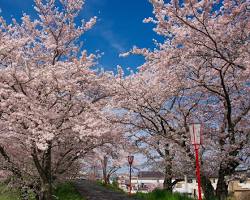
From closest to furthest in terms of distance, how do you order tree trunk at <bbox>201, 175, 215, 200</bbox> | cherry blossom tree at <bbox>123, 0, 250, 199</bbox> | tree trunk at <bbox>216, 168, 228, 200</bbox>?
cherry blossom tree at <bbox>123, 0, 250, 199</bbox> < tree trunk at <bbox>216, 168, 228, 200</bbox> < tree trunk at <bbox>201, 175, 215, 200</bbox>

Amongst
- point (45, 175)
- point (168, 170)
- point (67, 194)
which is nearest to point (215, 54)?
point (45, 175)

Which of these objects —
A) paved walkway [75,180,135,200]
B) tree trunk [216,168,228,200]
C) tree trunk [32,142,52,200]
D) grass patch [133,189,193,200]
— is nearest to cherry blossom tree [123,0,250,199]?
tree trunk [216,168,228,200]

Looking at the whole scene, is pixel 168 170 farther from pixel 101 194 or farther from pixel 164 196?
pixel 101 194

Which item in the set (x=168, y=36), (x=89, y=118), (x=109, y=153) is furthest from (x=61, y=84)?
(x=109, y=153)

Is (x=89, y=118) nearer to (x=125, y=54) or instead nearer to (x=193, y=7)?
(x=125, y=54)

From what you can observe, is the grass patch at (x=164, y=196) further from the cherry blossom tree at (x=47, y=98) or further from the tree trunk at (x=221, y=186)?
the cherry blossom tree at (x=47, y=98)

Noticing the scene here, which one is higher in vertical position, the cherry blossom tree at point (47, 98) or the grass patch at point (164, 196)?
the cherry blossom tree at point (47, 98)

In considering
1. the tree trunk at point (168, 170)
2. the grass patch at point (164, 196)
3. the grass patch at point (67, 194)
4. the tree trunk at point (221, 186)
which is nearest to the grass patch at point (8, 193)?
the grass patch at point (67, 194)

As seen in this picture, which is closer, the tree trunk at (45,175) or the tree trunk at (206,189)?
the tree trunk at (45,175)

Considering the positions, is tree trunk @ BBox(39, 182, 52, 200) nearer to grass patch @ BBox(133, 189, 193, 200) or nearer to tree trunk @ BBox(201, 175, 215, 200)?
grass patch @ BBox(133, 189, 193, 200)

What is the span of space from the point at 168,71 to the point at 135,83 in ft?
6.51

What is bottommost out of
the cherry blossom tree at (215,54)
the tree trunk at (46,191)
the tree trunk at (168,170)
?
the tree trunk at (46,191)

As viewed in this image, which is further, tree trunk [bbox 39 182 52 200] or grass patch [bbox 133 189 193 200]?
grass patch [bbox 133 189 193 200]

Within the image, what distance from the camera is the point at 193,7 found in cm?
1144
